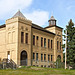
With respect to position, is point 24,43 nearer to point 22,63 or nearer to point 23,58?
point 23,58

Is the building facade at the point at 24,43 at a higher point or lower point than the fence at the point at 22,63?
higher

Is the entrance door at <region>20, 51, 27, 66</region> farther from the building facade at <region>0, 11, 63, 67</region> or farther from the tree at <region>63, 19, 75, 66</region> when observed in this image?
the tree at <region>63, 19, 75, 66</region>

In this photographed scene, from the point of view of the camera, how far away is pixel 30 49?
3756 cm

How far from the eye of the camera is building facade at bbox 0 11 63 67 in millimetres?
34688

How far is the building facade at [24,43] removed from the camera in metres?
34.7

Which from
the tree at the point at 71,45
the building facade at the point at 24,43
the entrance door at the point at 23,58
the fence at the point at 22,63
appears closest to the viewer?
the fence at the point at 22,63

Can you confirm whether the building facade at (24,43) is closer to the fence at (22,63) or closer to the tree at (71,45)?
the fence at (22,63)

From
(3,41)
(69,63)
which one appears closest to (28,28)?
(3,41)

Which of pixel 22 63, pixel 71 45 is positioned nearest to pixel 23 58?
pixel 22 63

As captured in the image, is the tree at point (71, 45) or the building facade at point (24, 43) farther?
the tree at point (71, 45)

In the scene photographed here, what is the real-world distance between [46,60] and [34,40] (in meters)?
7.50

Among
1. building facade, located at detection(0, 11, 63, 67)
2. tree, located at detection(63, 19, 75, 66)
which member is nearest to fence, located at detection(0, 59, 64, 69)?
building facade, located at detection(0, 11, 63, 67)

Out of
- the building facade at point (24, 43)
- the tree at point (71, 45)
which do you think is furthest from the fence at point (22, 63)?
the tree at point (71, 45)

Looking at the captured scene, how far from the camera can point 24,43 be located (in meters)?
36.0
